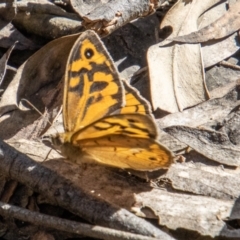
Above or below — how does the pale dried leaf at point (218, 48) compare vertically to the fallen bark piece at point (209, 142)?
above

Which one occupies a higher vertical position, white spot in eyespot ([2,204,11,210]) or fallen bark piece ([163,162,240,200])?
white spot in eyespot ([2,204,11,210])

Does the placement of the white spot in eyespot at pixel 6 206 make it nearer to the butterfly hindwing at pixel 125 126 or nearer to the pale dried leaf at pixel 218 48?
the butterfly hindwing at pixel 125 126

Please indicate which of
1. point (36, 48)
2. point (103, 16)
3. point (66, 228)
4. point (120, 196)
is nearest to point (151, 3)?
point (103, 16)

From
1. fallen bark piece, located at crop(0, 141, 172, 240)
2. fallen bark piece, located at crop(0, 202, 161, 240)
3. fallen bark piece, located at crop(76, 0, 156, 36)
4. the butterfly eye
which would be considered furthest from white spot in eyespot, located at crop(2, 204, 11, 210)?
fallen bark piece, located at crop(76, 0, 156, 36)

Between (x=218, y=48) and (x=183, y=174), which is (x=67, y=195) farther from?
(x=218, y=48)

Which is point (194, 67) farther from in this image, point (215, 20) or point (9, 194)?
point (9, 194)

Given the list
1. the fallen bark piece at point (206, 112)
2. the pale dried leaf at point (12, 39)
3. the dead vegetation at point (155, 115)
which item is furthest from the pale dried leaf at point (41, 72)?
the fallen bark piece at point (206, 112)

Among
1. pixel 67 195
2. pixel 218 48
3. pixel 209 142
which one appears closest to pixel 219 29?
pixel 218 48

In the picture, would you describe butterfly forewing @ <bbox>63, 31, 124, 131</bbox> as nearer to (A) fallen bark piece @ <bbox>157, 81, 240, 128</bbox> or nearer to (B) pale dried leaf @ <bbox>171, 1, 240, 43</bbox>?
(A) fallen bark piece @ <bbox>157, 81, 240, 128</bbox>
